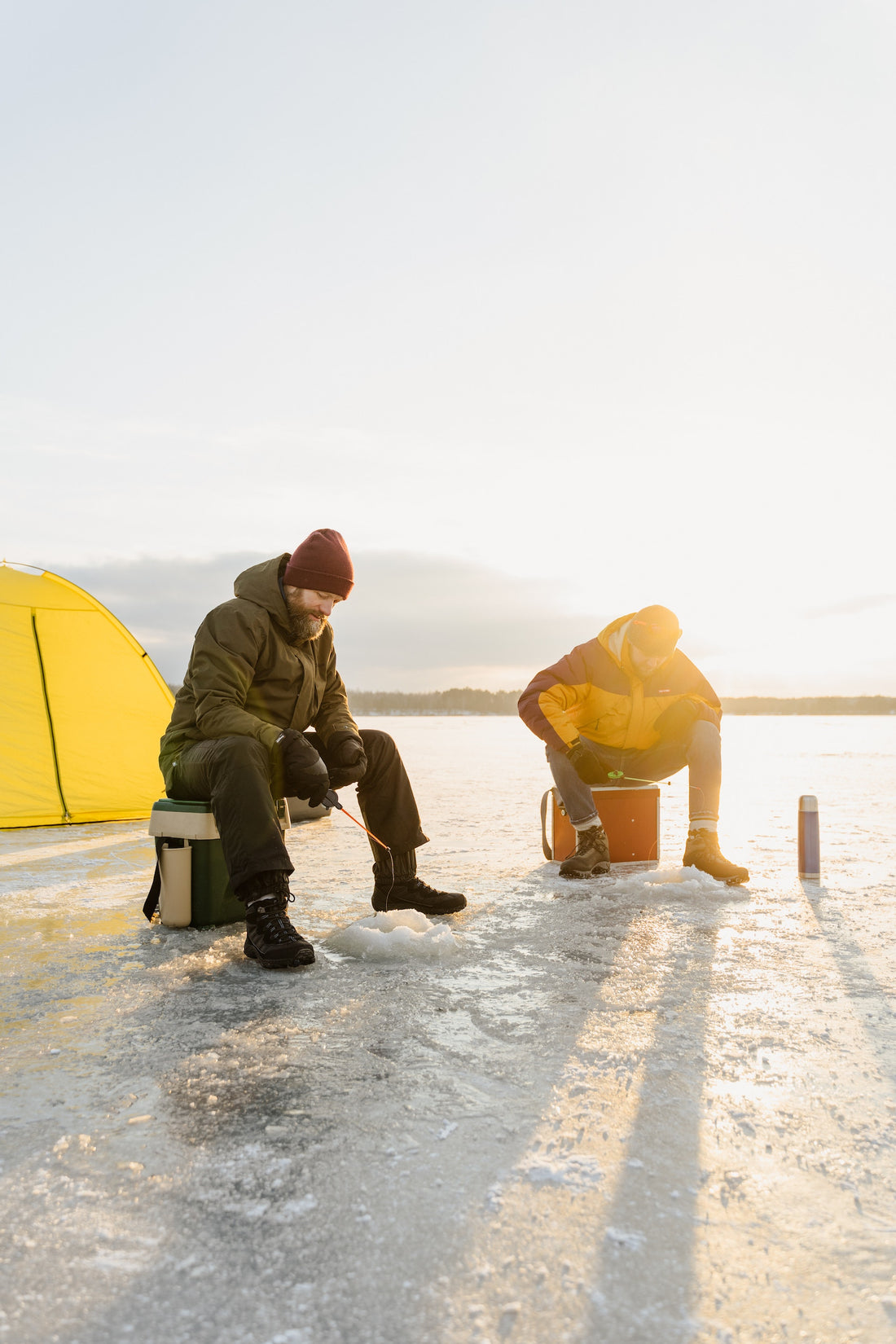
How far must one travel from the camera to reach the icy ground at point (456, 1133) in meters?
1.20

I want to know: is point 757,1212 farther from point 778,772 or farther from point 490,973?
point 778,772

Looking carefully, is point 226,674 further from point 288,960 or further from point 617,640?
point 617,640

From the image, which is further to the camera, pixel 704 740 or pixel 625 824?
pixel 625 824

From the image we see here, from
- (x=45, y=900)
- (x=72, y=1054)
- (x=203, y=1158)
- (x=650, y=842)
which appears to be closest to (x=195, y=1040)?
(x=72, y=1054)

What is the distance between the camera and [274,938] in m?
2.75

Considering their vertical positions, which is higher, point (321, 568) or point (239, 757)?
point (321, 568)

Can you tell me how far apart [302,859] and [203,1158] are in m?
3.30

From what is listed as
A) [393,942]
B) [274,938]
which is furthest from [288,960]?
[393,942]

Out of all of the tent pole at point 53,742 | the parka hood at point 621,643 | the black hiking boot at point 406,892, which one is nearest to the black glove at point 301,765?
the black hiking boot at point 406,892

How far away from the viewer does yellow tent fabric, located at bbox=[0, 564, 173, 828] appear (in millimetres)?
6082

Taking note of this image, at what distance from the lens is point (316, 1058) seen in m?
2.01

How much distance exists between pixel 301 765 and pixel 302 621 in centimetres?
62

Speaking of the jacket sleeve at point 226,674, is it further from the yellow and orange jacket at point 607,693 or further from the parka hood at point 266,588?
the yellow and orange jacket at point 607,693

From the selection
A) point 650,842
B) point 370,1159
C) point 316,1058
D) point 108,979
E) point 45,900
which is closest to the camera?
point 370,1159
